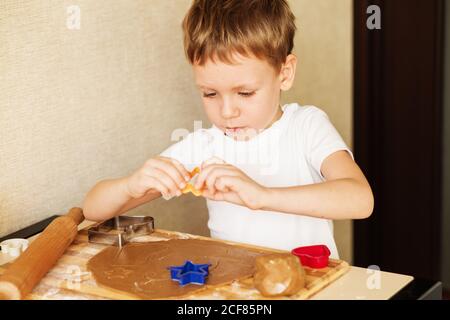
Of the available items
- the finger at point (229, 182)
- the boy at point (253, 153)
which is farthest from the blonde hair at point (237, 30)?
the finger at point (229, 182)

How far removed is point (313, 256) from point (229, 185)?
0.57 ft

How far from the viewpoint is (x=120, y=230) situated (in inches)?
52.2

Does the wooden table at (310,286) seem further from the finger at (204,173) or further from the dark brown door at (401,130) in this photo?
the dark brown door at (401,130)

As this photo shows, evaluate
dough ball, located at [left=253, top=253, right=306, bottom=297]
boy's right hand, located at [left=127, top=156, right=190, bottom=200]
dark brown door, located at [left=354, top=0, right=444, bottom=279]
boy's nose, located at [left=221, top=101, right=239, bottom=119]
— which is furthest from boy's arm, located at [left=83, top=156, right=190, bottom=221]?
dark brown door, located at [left=354, top=0, right=444, bottom=279]

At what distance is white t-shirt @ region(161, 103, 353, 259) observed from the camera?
1473 millimetres

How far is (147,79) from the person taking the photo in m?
1.69

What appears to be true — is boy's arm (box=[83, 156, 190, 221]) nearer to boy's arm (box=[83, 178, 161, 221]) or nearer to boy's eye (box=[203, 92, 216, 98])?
boy's arm (box=[83, 178, 161, 221])

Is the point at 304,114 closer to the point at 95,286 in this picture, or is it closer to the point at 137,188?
the point at 137,188

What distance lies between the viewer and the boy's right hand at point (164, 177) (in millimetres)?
1184

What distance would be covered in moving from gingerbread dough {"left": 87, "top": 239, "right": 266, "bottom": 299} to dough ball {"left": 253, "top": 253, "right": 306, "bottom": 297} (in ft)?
0.22

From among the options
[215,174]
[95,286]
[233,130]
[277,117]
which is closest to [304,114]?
[277,117]
